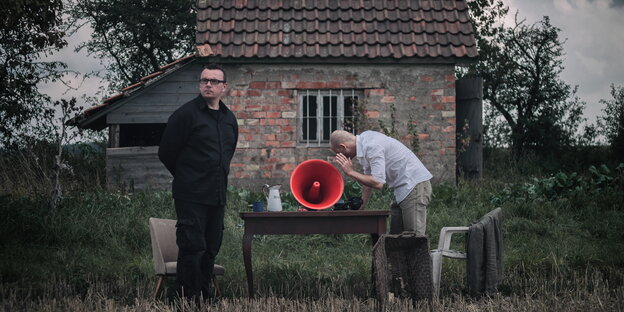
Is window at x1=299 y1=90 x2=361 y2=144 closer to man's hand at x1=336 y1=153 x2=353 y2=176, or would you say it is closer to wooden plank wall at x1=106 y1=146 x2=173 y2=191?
wooden plank wall at x1=106 y1=146 x2=173 y2=191

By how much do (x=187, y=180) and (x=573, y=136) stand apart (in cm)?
1455

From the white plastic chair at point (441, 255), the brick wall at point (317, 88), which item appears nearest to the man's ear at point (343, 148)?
the white plastic chair at point (441, 255)

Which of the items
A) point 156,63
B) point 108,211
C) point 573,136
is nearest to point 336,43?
point 108,211

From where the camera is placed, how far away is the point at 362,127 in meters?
11.7

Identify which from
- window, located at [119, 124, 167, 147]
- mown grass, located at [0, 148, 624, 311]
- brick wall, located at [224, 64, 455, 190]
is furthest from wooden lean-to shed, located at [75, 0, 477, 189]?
window, located at [119, 124, 167, 147]

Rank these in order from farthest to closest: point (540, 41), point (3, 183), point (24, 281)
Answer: point (540, 41)
point (3, 183)
point (24, 281)

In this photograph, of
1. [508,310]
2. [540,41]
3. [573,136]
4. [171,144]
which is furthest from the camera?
[540,41]

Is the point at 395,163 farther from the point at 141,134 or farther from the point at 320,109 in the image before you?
the point at 141,134

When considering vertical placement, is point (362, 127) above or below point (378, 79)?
below

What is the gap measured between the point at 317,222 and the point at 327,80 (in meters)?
6.83

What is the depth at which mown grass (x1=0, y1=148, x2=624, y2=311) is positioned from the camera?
17.2ft

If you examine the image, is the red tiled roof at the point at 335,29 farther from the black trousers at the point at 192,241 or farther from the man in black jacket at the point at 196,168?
the black trousers at the point at 192,241

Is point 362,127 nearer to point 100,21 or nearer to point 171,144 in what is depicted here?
point 171,144

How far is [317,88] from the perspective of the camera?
465 inches
